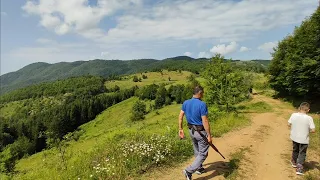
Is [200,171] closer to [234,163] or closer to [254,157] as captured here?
[234,163]

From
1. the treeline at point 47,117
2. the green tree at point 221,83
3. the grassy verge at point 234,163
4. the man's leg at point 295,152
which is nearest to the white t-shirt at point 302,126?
Result: the man's leg at point 295,152

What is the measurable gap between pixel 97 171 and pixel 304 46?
93.8 ft

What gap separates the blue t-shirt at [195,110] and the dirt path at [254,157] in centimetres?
198

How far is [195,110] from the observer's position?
8.35 meters

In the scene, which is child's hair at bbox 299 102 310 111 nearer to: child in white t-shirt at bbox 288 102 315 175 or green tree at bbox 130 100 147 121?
child in white t-shirt at bbox 288 102 315 175

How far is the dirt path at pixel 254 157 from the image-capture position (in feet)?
31.7

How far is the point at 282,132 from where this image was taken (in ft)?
60.0

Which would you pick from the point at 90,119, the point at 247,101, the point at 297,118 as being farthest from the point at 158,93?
the point at 297,118

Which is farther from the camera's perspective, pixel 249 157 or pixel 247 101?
pixel 247 101

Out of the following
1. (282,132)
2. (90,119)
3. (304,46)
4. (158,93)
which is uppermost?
(304,46)

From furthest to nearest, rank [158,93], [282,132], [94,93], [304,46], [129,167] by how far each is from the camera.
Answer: [94,93] < [158,93] < [304,46] < [282,132] < [129,167]

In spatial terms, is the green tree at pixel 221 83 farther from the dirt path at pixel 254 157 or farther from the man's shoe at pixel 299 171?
the man's shoe at pixel 299 171

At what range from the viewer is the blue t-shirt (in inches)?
325

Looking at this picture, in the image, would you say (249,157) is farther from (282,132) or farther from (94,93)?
(94,93)
